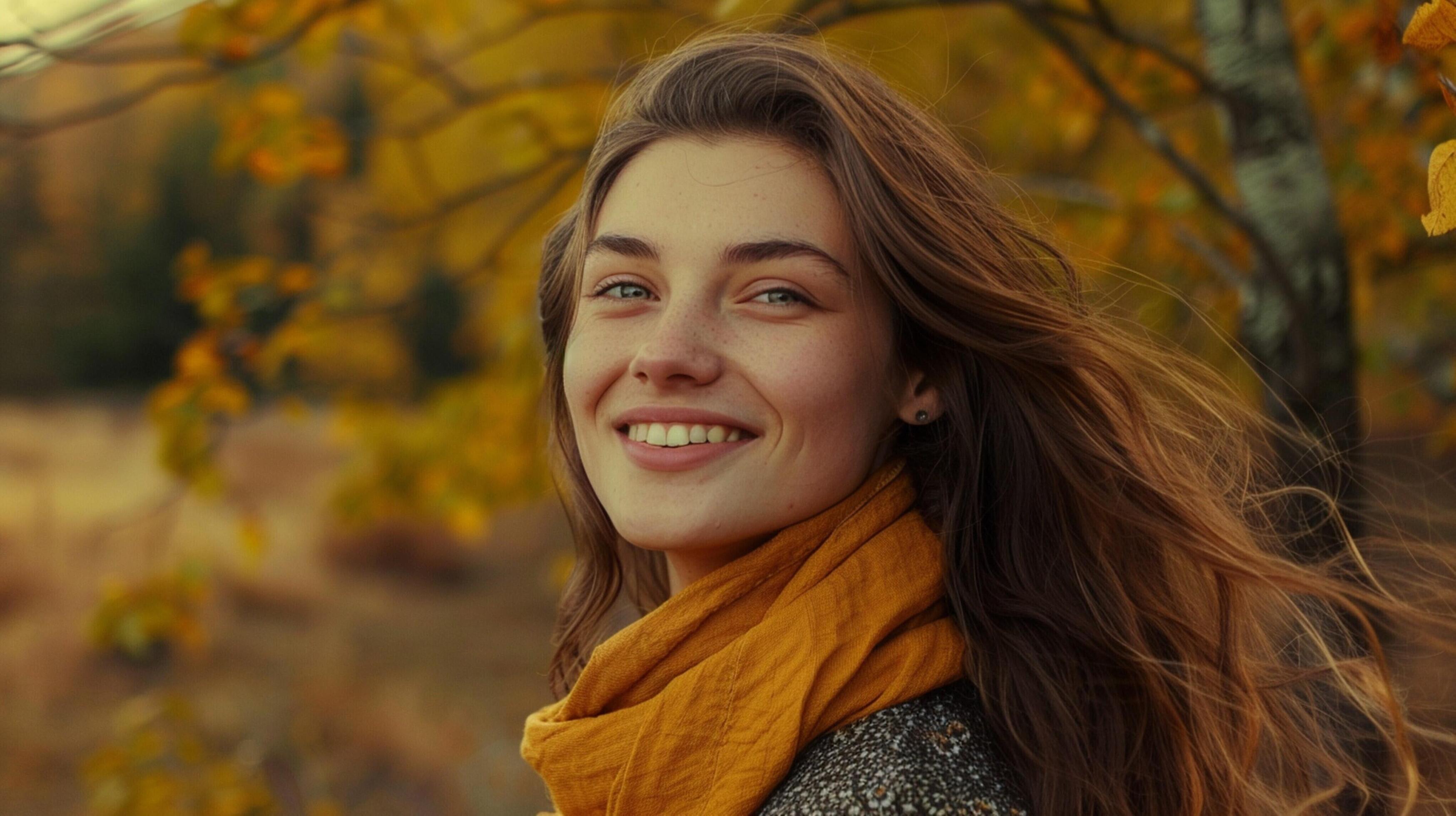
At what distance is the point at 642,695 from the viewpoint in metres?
1.74

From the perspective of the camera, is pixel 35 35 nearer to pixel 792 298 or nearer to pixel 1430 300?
pixel 792 298

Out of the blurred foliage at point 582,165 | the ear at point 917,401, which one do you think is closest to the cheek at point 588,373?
the ear at point 917,401

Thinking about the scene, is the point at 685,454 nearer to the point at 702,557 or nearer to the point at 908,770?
the point at 702,557

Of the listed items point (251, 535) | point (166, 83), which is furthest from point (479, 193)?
point (251, 535)

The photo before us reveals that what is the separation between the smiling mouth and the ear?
9.5 inches

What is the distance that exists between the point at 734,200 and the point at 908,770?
0.78 metres

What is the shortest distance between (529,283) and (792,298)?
2.26 m

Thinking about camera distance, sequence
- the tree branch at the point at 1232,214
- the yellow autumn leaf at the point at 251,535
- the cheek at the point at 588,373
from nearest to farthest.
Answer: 1. the cheek at the point at 588,373
2. the tree branch at the point at 1232,214
3. the yellow autumn leaf at the point at 251,535

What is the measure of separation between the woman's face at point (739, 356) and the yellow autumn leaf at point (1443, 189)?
0.73m

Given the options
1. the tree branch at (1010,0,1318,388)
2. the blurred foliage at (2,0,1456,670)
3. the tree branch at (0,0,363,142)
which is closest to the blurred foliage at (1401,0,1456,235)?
the blurred foliage at (2,0,1456,670)

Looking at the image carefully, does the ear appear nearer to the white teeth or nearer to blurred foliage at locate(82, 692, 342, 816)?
the white teeth

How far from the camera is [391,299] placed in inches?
198

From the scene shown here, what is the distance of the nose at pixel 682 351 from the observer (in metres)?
1.73

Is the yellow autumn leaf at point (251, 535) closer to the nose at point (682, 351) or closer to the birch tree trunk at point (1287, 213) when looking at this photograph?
the nose at point (682, 351)
